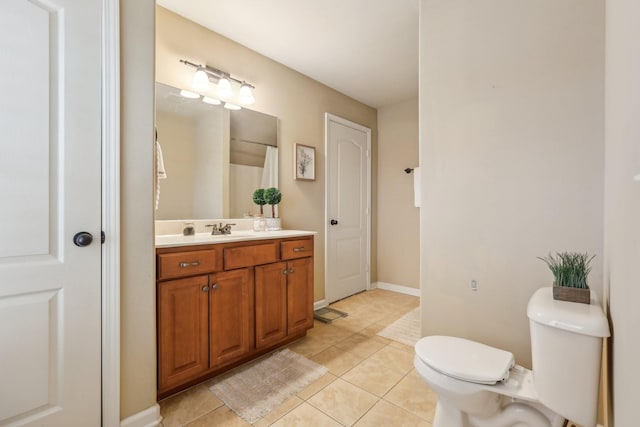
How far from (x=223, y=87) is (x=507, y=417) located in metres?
2.72

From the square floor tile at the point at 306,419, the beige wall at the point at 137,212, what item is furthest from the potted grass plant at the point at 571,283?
the beige wall at the point at 137,212

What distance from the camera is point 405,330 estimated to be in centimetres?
257

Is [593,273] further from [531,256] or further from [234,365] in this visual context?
[234,365]

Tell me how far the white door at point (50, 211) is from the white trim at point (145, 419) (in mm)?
156

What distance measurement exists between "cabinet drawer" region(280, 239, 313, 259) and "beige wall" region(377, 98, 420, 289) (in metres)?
1.80

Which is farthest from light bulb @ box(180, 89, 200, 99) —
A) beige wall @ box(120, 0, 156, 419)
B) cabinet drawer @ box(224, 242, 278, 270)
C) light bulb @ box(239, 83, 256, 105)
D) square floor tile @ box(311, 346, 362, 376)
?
square floor tile @ box(311, 346, 362, 376)

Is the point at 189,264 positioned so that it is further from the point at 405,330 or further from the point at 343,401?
the point at 405,330

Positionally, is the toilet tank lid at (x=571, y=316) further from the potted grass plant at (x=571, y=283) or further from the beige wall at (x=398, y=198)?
the beige wall at (x=398, y=198)

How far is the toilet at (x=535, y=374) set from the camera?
97 centimetres

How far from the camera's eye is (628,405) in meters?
0.63

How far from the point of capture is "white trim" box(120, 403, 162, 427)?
4.45ft

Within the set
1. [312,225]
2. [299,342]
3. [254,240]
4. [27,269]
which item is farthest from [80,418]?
[312,225]

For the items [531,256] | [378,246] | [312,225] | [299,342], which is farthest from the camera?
[378,246]

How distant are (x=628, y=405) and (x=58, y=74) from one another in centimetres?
215
